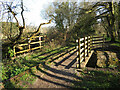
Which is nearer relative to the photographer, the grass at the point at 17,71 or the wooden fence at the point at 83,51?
the grass at the point at 17,71

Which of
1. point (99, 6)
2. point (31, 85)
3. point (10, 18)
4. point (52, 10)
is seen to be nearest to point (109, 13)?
point (99, 6)

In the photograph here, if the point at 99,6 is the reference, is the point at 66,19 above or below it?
below

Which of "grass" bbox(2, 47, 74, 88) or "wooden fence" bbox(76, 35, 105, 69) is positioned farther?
"wooden fence" bbox(76, 35, 105, 69)

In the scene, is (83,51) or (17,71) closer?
(17,71)

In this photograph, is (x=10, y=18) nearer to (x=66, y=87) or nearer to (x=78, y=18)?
(x=66, y=87)

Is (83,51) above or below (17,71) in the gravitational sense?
above

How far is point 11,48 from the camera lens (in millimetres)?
6559

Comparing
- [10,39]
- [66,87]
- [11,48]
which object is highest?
[10,39]

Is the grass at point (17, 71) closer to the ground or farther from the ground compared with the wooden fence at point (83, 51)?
closer to the ground

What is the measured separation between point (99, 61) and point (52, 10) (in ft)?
28.7

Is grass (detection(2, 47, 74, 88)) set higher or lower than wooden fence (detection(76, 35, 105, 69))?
lower

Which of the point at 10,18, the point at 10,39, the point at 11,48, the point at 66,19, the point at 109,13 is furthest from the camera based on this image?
the point at 66,19

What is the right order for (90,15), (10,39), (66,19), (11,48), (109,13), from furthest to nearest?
(66,19) → (109,13) → (90,15) → (11,48) → (10,39)

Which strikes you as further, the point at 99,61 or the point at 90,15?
the point at 90,15
